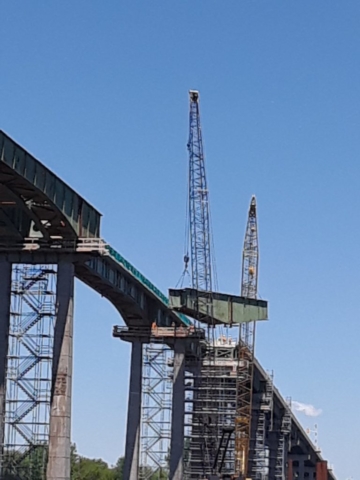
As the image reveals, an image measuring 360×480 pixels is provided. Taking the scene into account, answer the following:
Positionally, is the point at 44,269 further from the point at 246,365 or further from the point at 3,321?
the point at 246,365

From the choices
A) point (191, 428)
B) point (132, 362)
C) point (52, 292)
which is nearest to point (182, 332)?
point (132, 362)

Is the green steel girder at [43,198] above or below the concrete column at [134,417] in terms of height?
above

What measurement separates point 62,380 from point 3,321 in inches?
346

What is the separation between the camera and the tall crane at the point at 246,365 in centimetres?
→ 15412

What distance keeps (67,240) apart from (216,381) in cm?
5831

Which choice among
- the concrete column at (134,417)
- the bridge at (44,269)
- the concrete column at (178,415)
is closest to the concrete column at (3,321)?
the bridge at (44,269)

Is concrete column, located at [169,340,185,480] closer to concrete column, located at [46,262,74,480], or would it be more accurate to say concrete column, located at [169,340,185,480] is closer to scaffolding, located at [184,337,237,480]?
scaffolding, located at [184,337,237,480]

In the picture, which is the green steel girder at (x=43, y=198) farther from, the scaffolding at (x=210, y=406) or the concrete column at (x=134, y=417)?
the scaffolding at (x=210, y=406)

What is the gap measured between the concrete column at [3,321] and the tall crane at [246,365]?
2056 inches

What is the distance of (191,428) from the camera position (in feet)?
521

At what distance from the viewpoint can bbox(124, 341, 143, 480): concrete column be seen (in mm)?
141625

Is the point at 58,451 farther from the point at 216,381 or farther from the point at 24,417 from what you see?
the point at 216,381

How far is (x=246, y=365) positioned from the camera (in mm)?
161750

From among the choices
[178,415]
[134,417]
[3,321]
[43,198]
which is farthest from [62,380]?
[178,415]
